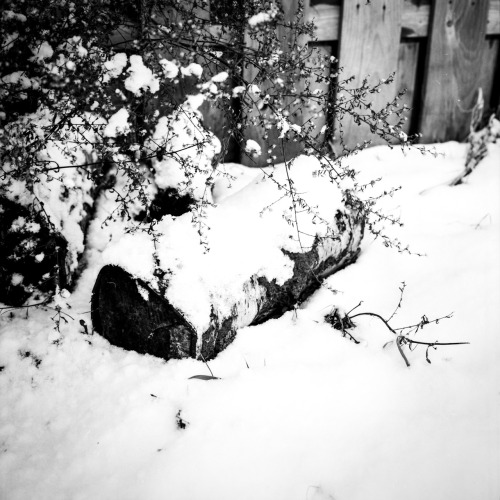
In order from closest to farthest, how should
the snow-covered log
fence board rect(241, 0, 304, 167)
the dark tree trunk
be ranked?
the snow-covered log
the dark tree trunk
fence board rect(241, 0, 304, 167)

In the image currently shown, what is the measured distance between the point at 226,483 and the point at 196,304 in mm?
663

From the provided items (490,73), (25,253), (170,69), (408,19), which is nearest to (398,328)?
(170,69)

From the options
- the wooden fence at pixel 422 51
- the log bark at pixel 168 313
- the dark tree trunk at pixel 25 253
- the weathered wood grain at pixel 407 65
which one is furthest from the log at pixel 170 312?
the weathered wood grain at pixel 407 65

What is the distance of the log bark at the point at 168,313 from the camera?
72.0 inches

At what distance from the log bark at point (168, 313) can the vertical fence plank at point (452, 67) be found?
2.38 metres

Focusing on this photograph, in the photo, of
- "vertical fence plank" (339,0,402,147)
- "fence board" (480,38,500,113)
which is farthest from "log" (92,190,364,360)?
"fence board" (480,38,500,113)

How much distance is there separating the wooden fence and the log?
1508 mm

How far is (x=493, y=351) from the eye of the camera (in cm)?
192

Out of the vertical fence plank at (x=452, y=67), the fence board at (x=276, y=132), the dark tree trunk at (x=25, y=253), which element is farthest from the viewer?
the vertical fence plank at (x=452, y=67)

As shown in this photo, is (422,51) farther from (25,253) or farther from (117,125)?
(25,253)

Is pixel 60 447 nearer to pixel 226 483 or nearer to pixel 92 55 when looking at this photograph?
pixel 226 483

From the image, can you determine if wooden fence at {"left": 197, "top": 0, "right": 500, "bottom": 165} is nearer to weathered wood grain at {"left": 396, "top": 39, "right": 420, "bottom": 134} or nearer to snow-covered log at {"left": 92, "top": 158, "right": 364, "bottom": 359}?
weathered wood grain at {"left": 396, "top": 39, "right": 420, "bottom": 134}

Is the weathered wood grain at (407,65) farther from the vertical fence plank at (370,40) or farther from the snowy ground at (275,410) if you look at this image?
the snowy ground at (275,410)

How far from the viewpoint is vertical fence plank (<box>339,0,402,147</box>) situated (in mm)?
3354
